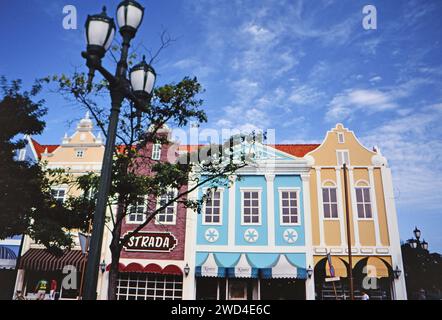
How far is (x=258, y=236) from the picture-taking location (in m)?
15.5

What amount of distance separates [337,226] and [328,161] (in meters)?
3.06

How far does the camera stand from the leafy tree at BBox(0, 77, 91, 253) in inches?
331

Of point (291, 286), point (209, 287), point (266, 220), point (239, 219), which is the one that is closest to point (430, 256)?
point (291, 286)

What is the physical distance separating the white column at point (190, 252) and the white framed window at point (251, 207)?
2.26m

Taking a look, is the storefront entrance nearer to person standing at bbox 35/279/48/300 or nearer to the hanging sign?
the hanging sign

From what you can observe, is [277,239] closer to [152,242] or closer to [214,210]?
[214,210]

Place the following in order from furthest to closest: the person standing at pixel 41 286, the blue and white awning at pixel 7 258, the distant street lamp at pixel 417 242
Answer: the blue and white awning at pixel 7 258 < the person standing at pixel 41 286 < the distant street lamp at pixel 417 242

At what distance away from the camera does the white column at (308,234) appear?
A: 14500mm

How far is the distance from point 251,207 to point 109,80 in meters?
12.7

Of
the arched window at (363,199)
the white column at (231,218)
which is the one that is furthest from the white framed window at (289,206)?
the arched window at (363,199)

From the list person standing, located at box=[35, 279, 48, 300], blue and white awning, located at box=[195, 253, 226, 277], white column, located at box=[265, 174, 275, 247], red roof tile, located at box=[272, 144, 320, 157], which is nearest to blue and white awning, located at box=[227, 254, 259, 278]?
blue and white awning, located at box=[195, 253, 226, 277]

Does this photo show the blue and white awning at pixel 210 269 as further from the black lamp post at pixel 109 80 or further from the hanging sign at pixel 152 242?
the black lamp post at pixel 109 80

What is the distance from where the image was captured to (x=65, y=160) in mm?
17859

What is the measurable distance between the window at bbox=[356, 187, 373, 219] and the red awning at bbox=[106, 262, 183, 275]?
8.51 m
